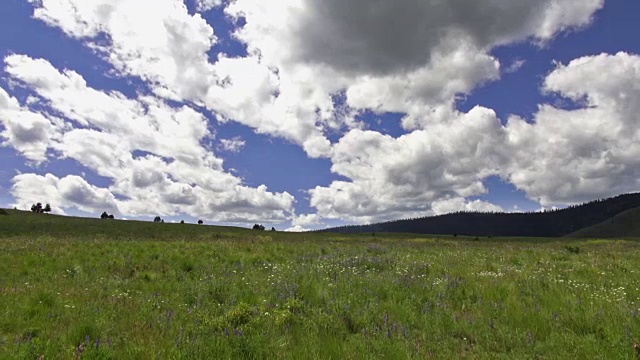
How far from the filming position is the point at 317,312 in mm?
8297

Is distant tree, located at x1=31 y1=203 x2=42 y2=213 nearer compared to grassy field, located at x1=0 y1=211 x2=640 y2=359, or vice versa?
grassy field, located at x1=0 y1=211 x2=640 y2=359

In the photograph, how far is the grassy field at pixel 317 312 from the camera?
236 inches

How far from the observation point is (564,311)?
7.96 m

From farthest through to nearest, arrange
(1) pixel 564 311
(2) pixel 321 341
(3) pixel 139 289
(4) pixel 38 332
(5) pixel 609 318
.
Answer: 1. (3) pixel 139 289
2. (1) pixel 564 311
3. (5) pixel 609 318
4. (4) pixel 38 332
5. (2) pixel 321 341

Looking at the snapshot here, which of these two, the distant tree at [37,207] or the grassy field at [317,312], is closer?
the grassy field at [317,312]

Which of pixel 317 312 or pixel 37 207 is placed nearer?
pixel 317 312

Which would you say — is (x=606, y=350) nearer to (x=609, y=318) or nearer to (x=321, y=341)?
(x=609, y=318)

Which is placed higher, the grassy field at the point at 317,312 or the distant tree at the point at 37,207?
the distant tree at the point at 37,207

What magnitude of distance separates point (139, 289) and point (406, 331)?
7.80 m

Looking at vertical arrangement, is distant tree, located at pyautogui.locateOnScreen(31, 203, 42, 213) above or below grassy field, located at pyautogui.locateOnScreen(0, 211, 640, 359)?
above

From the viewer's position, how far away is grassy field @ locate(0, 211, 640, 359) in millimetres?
5992

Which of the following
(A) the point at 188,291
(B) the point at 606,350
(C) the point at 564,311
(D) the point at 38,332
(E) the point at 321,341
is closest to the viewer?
(B) the point at 606,350

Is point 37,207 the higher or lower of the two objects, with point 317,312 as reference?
higher

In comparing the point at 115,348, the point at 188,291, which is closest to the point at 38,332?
the point at 115,348
